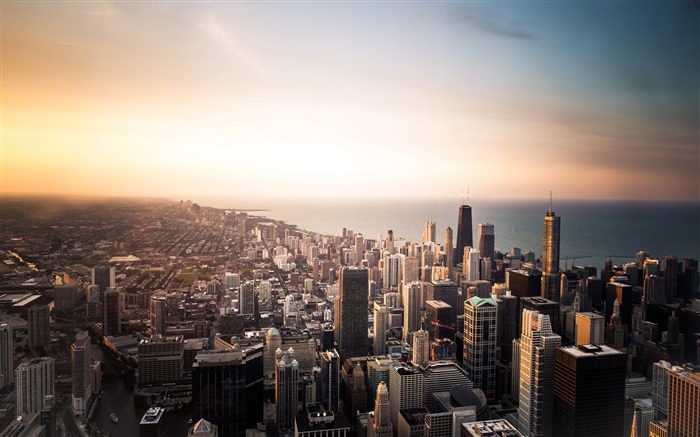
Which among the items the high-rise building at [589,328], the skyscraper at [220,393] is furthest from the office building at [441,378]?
the skyscraper at [220,393]

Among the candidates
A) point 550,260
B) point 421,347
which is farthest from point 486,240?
point 421,347

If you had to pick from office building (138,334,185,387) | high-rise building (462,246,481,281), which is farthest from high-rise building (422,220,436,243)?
office building (138,334,185,387)

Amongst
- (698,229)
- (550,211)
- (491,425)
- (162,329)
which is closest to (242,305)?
(162,329)

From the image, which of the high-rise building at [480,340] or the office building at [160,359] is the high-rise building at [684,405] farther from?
the office building at [160,359]

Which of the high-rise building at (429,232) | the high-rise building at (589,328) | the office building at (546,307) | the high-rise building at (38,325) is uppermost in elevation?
the high-rise building at (429,232)

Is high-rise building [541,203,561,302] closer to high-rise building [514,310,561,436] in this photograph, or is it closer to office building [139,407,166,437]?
high-rise building [514,310,561,436]

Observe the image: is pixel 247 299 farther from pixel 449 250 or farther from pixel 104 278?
pixel 449 250
